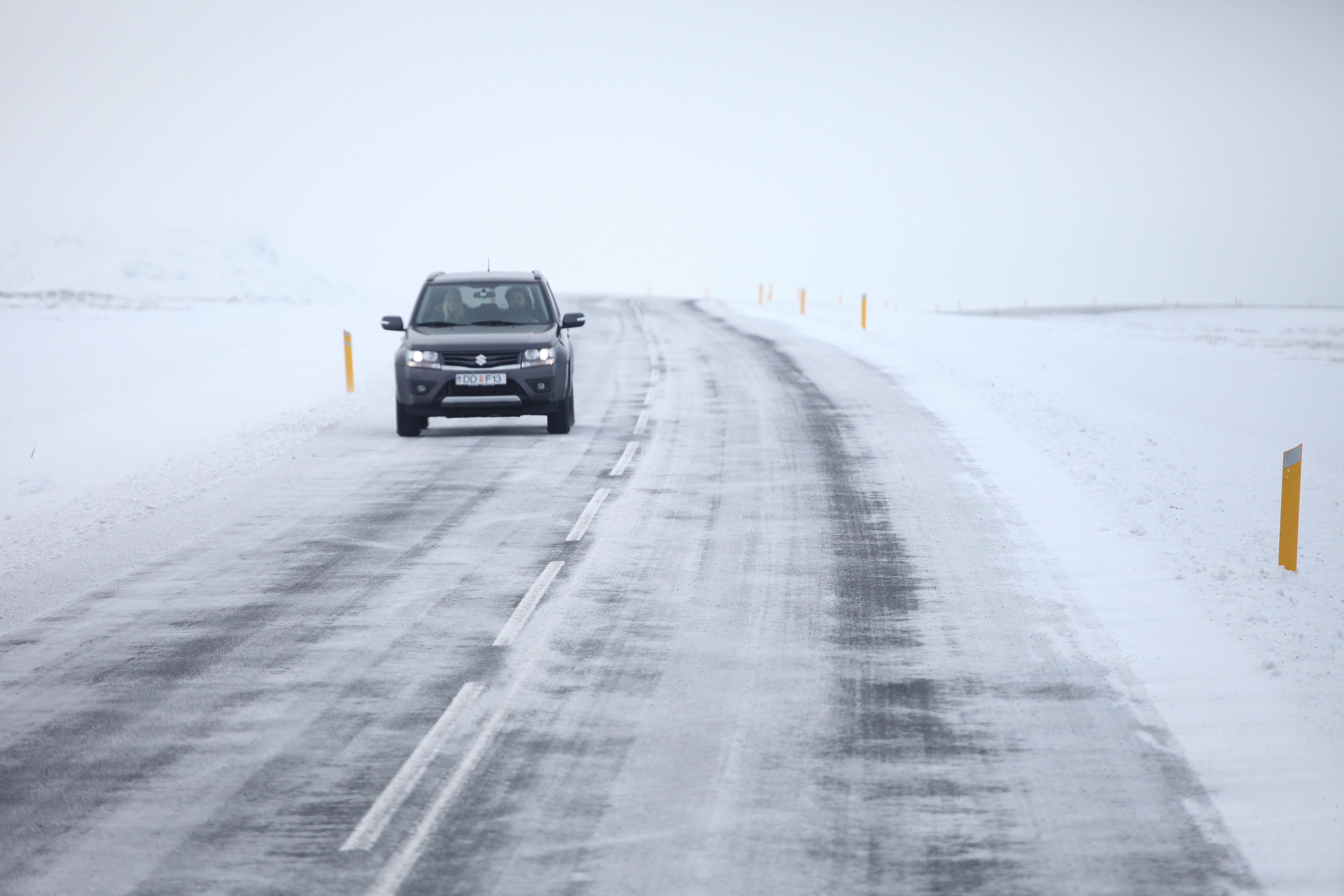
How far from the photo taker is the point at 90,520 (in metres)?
10.8

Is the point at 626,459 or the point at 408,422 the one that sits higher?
the point at 408,422

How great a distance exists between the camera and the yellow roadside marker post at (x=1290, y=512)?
27.5ft

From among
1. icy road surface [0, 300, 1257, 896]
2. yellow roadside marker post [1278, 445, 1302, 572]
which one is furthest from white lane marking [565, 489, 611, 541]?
yellow roadside marker post [1278, 445, 1302, 572]

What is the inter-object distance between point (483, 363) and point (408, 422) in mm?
1407

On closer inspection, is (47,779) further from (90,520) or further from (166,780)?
(90,520)

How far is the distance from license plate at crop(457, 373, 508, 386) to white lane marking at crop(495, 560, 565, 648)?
5.88m

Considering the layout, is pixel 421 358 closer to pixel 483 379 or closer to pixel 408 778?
pixel 483 379

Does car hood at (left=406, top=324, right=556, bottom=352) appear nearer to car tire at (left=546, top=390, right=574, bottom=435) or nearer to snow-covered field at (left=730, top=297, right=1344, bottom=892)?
car tire at (left=546, top=390, right=574, bottom=435)

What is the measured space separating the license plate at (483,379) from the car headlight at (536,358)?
0.26m

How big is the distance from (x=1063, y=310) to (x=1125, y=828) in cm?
9358

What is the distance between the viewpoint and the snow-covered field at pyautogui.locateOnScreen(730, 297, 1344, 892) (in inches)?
199

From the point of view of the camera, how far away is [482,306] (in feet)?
50.3

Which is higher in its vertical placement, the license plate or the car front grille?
the car front grille

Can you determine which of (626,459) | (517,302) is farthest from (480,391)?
(626,459)
